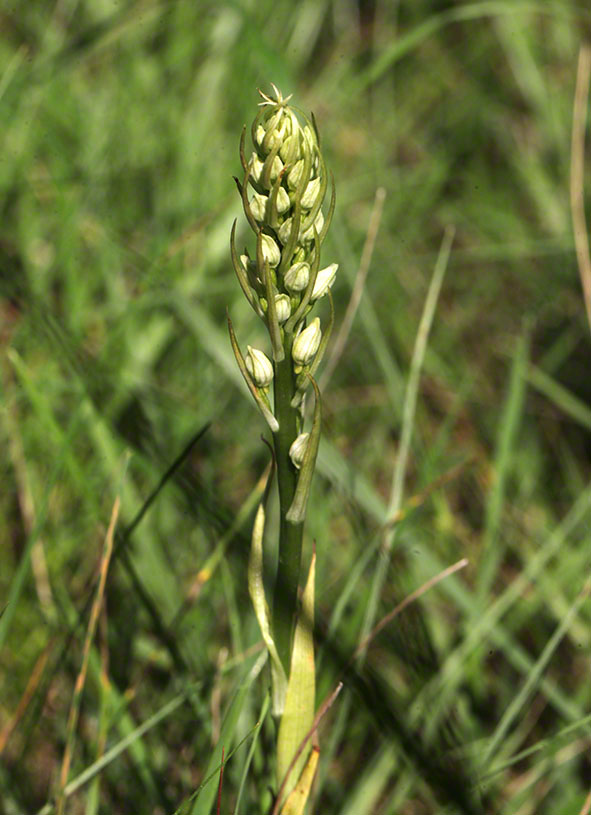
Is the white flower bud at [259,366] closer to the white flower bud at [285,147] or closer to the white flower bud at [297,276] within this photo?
the white flower bud at [297,276]

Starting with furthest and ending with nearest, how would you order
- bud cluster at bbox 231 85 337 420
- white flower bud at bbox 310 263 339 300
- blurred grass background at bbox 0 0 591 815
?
1. blurred grass background at bbox 0 0 591 815
2. white flower bud at bbox 310 263 339 300
3. bud cluster at bbox 231 85 337 420

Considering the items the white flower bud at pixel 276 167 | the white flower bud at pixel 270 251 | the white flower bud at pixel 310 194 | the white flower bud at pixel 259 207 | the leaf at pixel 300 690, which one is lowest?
the leaf at pixel 300 690

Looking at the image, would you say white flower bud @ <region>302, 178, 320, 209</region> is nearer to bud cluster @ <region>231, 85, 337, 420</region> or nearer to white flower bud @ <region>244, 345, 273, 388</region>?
bud cluster @ <region>231, 85, 337, 420</region>

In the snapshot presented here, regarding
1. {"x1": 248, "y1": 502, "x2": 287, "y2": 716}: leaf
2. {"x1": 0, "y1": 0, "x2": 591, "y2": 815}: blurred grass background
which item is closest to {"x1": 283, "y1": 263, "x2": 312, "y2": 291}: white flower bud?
{"x1": 248, "y1": 502, "x2": 287, "y2": 716}: leaf

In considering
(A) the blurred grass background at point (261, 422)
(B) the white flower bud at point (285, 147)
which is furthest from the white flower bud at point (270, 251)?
(A) the blurred grass background at point (261, 422)

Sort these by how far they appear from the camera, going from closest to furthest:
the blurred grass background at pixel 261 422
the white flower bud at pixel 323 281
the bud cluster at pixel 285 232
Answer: the bud cluster at pixel 285 232, the white flower bud at pixel 323 281, the blurred grass background at pixel 261 422

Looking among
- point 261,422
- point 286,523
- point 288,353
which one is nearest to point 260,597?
point 286,523
